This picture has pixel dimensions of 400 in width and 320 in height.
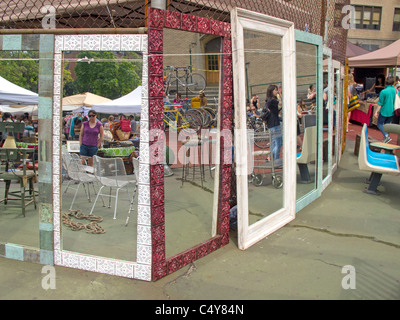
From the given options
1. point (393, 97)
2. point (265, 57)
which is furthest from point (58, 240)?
point (265, 57)

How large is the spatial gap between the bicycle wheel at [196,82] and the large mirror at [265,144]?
558 centimetres

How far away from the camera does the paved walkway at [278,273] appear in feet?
11.3

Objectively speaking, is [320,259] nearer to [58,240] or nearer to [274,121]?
[58,240]

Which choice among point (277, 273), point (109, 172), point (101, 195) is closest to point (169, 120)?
point (101, 195)

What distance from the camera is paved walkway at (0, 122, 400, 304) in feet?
11.3

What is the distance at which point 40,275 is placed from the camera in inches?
148

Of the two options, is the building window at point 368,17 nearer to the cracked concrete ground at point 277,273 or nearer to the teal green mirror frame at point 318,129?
the teal green mirror frame at point 318,129

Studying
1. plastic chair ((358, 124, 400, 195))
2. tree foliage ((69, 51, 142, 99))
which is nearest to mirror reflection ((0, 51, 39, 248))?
tree foliage ((69, 51, 142, 99))

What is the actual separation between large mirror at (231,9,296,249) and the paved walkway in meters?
0.27

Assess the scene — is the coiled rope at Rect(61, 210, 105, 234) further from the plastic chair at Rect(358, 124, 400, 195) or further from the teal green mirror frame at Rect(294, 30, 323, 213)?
the plastic chair at Rect(358, 124, 400, 195)

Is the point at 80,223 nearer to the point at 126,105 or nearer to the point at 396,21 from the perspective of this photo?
the point at 126,105

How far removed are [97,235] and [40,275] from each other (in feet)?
3.63

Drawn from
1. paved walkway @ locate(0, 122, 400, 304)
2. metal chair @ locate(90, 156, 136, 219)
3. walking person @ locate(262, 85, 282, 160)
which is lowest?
paved walkway @ locate(0, 122, 400, 304)

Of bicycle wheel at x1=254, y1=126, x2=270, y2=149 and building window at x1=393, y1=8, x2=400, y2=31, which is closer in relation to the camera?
bicycle wheel at x1=254, y1=126, x2=270, y2=149
